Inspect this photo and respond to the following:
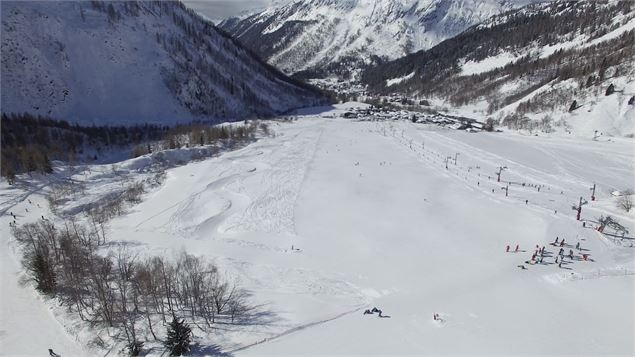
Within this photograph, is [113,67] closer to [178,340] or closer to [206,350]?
[178,340]

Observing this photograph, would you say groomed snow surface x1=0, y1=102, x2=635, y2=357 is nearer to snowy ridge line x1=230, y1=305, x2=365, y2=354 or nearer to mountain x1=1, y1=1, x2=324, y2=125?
snowy ridge line x1=230, y1=305, x2=365, y2=354

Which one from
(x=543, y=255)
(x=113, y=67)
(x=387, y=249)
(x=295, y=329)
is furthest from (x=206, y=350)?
(x=113, y=67)

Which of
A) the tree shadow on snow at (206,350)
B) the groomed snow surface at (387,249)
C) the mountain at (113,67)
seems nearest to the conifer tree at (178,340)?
the tree shadow on snow at (206,350)

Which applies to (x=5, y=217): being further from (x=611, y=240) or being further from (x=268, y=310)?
(x=611, y=240)

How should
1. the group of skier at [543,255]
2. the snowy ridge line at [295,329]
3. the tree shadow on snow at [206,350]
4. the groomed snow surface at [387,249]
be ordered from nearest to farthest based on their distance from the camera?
1. the groomed snow surface at [387,249]
2. the tree shadow on snow at [206,350]
3. the snowy ridge line at [295,329]
4. the group of skier at [543,255]

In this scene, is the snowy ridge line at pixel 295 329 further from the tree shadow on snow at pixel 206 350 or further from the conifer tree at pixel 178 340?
the conifer tree at pixel 178 340
